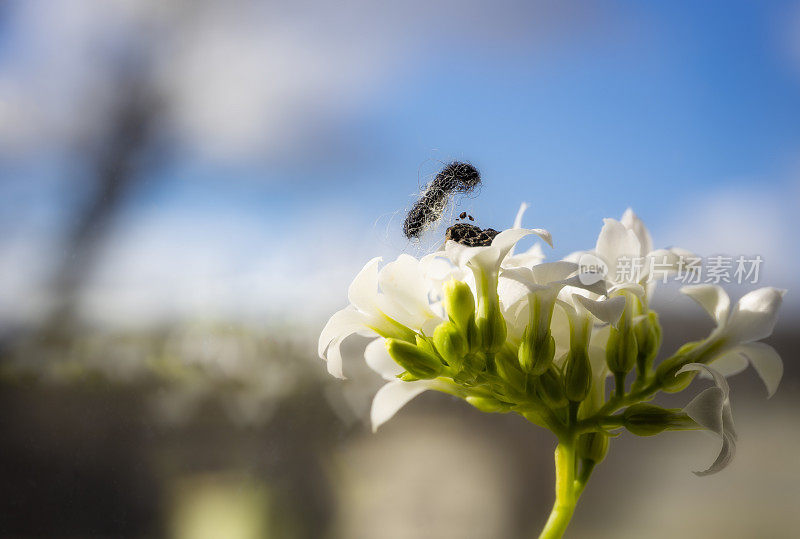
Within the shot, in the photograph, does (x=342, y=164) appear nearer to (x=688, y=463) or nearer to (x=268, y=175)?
(x=268, y=175)

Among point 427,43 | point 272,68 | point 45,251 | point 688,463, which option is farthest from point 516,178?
point 45,251

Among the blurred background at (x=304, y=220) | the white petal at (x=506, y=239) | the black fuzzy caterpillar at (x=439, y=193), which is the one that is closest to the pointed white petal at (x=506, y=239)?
the white petal at (x=506, y=239)

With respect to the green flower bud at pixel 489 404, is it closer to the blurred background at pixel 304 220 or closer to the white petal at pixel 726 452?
the white petal at pixel 726 452

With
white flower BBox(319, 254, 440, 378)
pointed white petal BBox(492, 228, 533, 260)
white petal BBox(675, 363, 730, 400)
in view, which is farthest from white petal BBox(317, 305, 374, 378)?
white petal BBox(675, 363, 730, 400)

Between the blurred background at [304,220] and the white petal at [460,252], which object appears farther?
the blurred background at [304,220]

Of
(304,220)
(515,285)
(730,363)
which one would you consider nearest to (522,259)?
(515,285)

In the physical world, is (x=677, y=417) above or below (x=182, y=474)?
above
